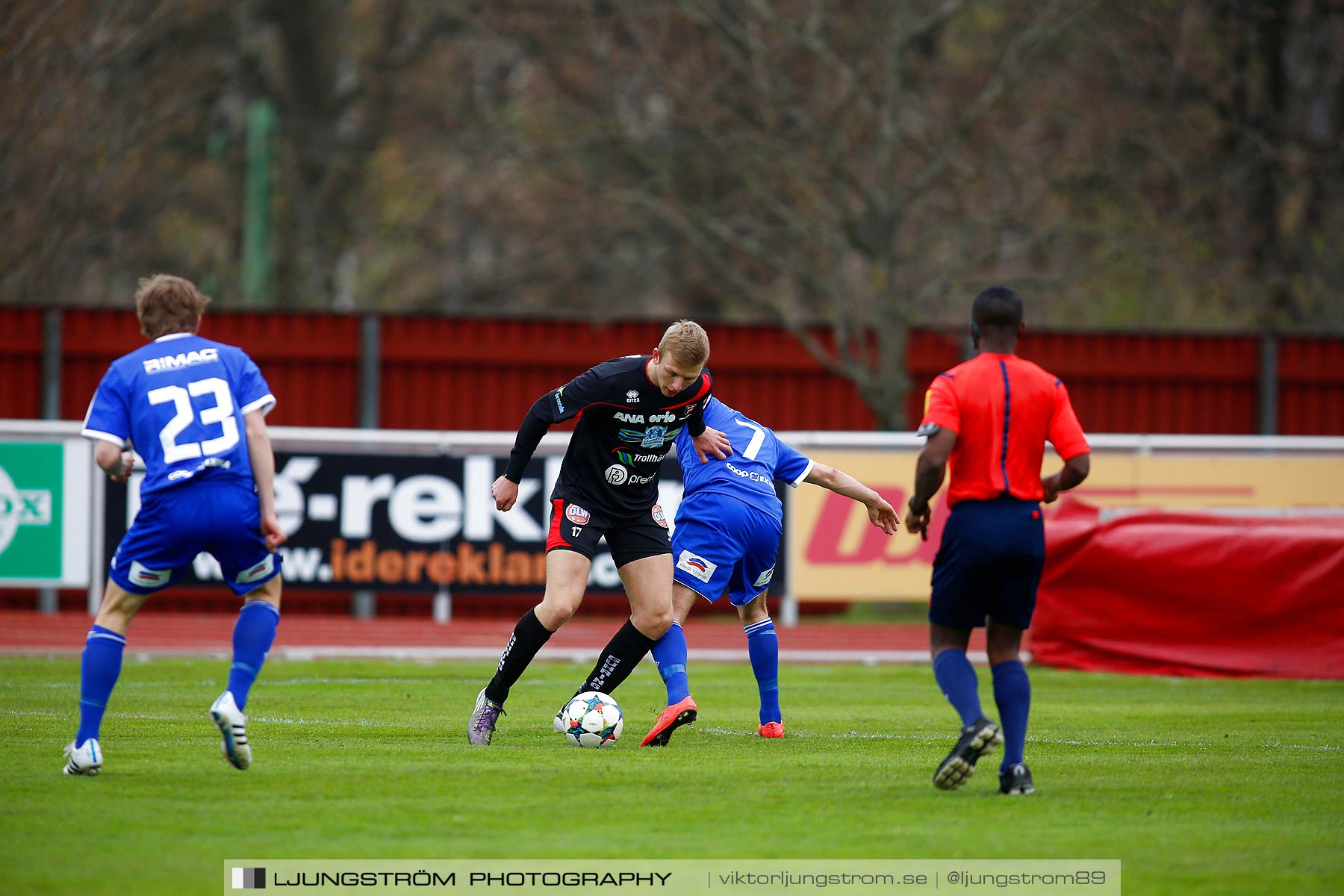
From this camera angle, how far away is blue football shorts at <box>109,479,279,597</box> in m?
6.50

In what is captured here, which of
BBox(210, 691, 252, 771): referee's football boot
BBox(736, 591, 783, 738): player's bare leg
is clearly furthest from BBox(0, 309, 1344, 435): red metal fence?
BBox(210, 691, 252, 771): referee's football boot

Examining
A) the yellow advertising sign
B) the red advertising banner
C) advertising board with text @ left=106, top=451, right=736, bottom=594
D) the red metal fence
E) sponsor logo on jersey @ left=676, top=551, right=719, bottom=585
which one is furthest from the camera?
the red metal fence

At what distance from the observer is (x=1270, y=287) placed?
21.7 meters

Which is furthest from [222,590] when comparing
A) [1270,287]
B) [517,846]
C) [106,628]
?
[1270,287]

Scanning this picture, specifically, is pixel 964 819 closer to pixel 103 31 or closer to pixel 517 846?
pixel 517 846

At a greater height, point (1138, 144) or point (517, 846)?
point (1138, 144)

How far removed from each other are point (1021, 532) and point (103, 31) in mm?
15473

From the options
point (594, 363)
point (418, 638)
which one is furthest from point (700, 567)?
point (594, 363)

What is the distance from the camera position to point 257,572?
22.0ft

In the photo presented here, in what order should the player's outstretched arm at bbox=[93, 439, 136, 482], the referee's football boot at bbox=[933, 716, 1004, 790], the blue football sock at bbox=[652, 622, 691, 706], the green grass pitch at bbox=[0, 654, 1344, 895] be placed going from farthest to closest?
the blue football sock at bbox=[652, 622, 691, 706] → the player's outstretched arm at bbox=[93, 439, 136, 482] → the referee's football boot at bbox=[933, 716, 1004, 790] → the green grass pitch at bbox=[0, 654, 1344, 895]

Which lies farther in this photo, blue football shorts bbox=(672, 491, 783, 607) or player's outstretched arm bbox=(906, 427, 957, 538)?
blue football shorts bbox=(672, 491, 783, 607)

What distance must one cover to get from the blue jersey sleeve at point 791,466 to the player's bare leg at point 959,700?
2.11 metres

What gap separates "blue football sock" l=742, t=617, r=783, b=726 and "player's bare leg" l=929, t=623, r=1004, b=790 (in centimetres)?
204

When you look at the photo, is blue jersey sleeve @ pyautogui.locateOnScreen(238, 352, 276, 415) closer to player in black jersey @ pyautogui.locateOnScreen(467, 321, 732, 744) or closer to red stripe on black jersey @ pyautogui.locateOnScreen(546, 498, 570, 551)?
player in black jersey @ pyautogui.locateOnScreen(467, 321, 732, 744)
